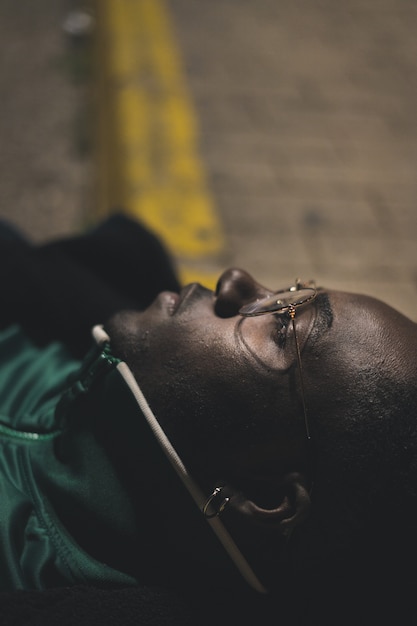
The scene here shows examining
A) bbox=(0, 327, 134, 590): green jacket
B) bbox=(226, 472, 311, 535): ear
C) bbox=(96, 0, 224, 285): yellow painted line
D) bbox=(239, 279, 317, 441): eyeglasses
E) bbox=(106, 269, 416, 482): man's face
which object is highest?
bbox=(96, 0, 224, 285): yellow painted line

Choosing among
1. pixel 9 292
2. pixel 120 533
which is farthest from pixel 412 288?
pixel 120 533

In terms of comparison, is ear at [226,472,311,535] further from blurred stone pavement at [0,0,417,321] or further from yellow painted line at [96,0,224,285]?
blurred stone pavement at [0,0,417,321]

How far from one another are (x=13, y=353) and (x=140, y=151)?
1950 mm

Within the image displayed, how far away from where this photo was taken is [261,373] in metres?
1.55

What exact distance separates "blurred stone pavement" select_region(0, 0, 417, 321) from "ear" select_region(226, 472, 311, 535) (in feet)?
5.99

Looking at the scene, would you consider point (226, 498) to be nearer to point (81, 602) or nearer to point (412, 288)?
point (81, 602)

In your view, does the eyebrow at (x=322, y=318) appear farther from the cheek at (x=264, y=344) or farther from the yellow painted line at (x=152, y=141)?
the yellow painted line at (x=152, y=141)

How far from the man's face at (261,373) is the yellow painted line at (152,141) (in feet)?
4.94

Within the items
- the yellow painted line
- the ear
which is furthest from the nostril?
the yellow painted line

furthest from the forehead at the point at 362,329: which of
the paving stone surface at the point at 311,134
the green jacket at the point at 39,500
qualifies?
the paving stone surface at the point at 311,134

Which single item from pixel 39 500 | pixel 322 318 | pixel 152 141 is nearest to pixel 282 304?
pixel 322 318

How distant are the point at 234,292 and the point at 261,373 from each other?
299mm

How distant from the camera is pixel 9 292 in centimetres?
240

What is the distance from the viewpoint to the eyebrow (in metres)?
1.58
